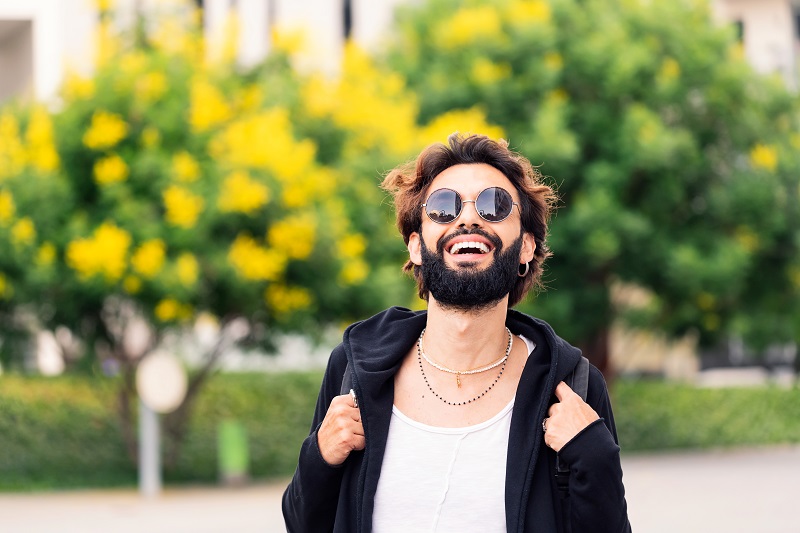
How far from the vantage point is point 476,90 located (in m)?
22.3

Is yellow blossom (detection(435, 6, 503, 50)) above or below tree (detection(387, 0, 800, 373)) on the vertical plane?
above

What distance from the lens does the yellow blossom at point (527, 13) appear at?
2223 cm

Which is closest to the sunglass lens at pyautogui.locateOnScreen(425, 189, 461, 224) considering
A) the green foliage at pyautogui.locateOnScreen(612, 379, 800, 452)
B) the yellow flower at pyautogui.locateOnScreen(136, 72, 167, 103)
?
the yellow flower at pyautogui.locateOnScreen(136, 72, 167, 103)

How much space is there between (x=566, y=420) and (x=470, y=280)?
35 centimetres

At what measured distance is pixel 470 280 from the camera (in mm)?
2939

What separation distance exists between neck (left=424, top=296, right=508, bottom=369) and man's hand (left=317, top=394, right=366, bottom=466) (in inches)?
9.2

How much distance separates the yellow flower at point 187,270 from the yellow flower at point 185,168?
917 millimetres

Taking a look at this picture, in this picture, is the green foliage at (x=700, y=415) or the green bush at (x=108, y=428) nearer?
the green bush at (x=108, y=428)

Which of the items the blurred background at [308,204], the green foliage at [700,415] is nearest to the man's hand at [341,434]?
the blurred background at [308,204]

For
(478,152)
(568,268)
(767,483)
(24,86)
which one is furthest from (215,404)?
(478,152)

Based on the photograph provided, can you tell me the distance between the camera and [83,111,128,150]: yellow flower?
15.6m

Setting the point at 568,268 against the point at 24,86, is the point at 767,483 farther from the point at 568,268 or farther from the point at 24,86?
the point at 24,86

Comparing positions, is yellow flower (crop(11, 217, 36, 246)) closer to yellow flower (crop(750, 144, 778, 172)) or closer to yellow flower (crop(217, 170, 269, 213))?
yellow flower (crop(217, 170, 269, 213))

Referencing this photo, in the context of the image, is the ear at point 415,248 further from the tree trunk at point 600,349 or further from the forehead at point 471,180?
the tree trunk at point 600,349
